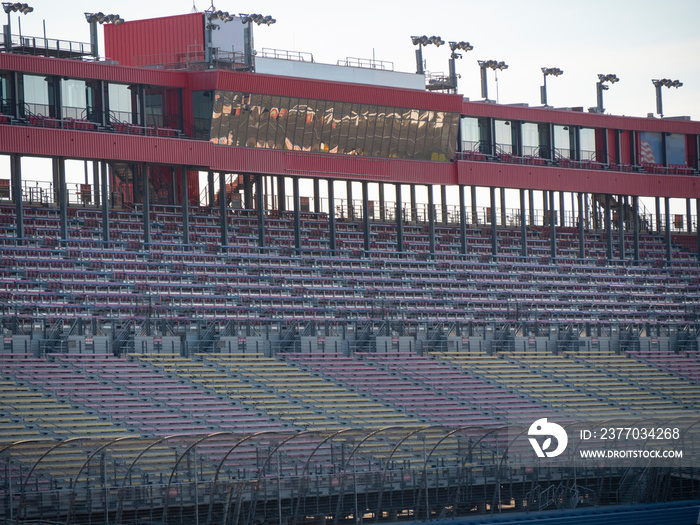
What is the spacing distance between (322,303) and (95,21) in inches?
613

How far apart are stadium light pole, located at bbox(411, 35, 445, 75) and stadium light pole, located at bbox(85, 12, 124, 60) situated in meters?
16.7

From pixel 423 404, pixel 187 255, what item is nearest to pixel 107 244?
pixel 187 255

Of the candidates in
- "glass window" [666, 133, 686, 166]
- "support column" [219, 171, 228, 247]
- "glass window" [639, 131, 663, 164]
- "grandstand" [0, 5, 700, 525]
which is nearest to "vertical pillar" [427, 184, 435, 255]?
"grandstand" [0, 5, 700, 525]

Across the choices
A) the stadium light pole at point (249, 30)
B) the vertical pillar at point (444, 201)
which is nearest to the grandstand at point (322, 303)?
the vertical pillar at point (444, 201)

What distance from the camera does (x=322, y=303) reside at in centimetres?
5372

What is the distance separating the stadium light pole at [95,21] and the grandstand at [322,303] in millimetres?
1672

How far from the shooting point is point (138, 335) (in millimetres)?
46219

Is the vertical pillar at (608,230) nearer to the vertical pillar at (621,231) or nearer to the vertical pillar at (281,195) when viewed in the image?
the vertical pillar at (621,231)

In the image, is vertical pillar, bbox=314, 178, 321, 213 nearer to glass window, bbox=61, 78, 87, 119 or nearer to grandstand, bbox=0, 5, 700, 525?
grandstand, bbox=0, 5, 700, 525

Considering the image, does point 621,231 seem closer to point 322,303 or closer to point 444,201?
point 444,201

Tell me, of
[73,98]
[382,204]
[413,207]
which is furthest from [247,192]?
[73,98]

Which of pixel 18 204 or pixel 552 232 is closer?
pixel 18 204

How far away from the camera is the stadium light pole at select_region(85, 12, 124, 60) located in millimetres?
54688

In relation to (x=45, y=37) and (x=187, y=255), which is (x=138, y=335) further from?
(x=45, y=37)
